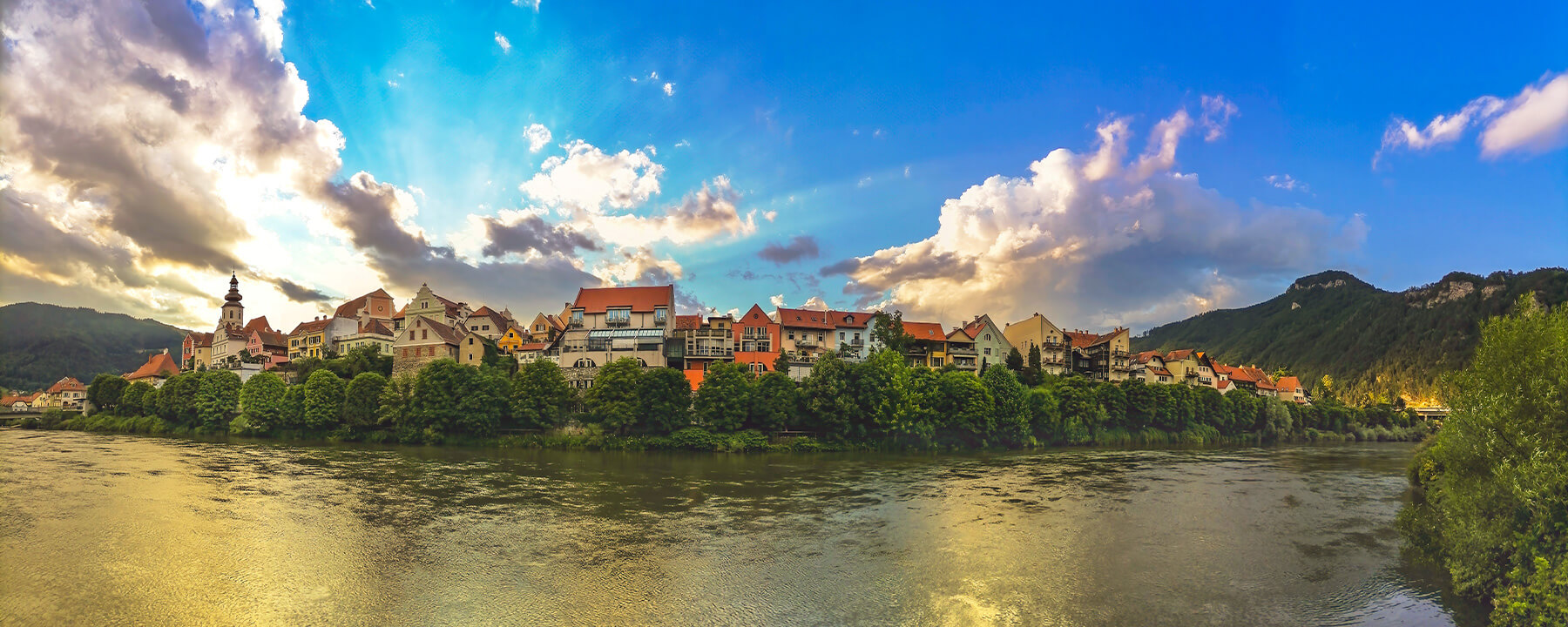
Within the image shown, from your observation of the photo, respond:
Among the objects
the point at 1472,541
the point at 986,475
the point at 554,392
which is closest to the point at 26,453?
the point at 554,392

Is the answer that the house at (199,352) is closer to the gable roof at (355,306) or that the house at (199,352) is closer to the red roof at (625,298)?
the gable roof at (355,306)

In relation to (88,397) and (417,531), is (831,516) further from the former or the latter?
(88,397)

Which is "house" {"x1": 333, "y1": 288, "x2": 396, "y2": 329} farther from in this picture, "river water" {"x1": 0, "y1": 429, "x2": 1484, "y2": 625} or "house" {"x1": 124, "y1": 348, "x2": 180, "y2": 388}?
"river water" {"x1": 0, "y1": 429, "x2": 1484, "y2": 625}

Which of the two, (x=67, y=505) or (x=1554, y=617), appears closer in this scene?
(x=1554, y=617)

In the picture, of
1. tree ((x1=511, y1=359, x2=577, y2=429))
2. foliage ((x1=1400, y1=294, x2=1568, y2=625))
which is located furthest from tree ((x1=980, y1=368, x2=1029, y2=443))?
foliage ((x1=1400, y1=294, x2=1568, y2=625))

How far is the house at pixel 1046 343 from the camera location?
242 feet

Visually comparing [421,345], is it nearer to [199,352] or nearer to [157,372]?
[157,372]

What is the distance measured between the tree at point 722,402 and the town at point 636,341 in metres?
6.04

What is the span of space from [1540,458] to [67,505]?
39.1 metres

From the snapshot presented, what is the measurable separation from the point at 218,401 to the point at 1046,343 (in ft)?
251

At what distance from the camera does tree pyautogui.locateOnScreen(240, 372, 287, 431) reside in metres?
49.1

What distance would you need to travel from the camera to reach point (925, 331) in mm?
68875

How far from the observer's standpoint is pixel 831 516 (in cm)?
2248

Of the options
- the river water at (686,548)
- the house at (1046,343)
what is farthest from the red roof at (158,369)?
the house at (1046,343)
